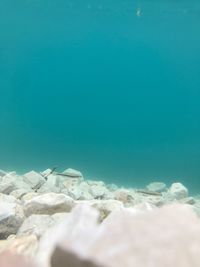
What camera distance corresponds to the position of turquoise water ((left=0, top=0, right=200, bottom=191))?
2553 cm

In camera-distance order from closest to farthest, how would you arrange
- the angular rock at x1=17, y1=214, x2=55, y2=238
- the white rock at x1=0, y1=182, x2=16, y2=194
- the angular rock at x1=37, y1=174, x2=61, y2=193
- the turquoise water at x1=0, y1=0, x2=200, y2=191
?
the angular rock at x1=17, y1=214, x2=55, y2=238 → the white rock at x1=0, y1=182, x2=16, y2=194 → the angular rock at x1=37, y1=174, x2=61, y2=193 → the turquoise water at x1=0, y1=0, x2=200, y2=191

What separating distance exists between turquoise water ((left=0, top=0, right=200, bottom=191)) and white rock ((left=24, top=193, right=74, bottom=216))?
643 inches

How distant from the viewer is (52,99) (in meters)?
62.6

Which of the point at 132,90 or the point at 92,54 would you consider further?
the point at 132,90

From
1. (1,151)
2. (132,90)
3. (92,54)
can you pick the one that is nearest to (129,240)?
(1,151)

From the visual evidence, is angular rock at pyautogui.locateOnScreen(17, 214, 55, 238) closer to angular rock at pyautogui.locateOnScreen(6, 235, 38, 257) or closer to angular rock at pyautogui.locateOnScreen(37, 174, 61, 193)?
angular rock at pyautogui.locateOnScreen(6, 235, 38, 257)

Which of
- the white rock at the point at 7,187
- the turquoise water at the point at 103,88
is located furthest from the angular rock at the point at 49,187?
the turquoise water at the point at 103,88

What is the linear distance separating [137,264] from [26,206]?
78.9 inches

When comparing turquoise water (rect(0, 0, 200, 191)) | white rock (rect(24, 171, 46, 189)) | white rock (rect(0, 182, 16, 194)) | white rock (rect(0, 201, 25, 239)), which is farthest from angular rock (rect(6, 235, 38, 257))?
turquoise water (rect(0, 0, 200, 191))

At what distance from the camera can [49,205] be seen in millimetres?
2891

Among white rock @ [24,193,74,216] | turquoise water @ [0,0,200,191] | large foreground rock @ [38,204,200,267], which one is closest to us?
large foreground rock @ [38,204,200,267]

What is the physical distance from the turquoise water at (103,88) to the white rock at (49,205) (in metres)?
16.3

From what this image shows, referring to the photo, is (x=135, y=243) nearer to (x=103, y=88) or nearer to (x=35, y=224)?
(x=35, y=224)

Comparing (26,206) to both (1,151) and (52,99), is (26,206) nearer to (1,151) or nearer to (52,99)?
(1,151)
